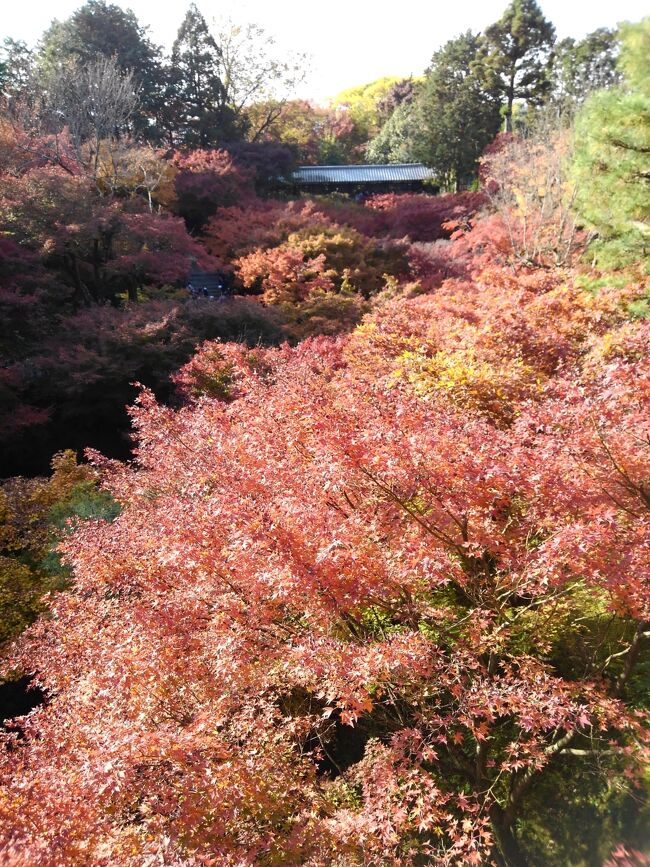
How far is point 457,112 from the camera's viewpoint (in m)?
26.0

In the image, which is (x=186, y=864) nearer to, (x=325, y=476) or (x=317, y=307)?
(x=325, y=476)

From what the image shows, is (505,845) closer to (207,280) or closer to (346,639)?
A: (346,639)

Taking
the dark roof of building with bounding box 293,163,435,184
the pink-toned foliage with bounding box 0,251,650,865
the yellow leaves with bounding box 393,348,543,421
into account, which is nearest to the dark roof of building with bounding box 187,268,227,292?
the dark roof of building with bounding box 293,163,435,184

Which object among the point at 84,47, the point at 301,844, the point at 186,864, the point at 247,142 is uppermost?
the point at 84,47

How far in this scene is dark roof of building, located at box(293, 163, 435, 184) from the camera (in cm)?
2836

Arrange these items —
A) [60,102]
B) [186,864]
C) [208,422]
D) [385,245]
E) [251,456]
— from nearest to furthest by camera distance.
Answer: [186,864], [251,456], [208,422], [60,102], [385,245]

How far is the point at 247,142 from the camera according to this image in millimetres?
25250

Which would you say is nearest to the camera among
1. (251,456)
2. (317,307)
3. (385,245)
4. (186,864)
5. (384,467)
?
(186,864)

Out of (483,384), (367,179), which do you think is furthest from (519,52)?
(483,384)

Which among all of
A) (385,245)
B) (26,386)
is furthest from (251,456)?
(385,245)

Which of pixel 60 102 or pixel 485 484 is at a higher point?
pixel 60 102

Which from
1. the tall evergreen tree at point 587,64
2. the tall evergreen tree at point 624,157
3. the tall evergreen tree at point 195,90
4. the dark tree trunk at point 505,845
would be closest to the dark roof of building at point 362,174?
the tall evergreen tree at point 195,90

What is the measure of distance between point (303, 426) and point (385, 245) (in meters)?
15.1

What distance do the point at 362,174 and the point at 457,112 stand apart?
5.64 m
